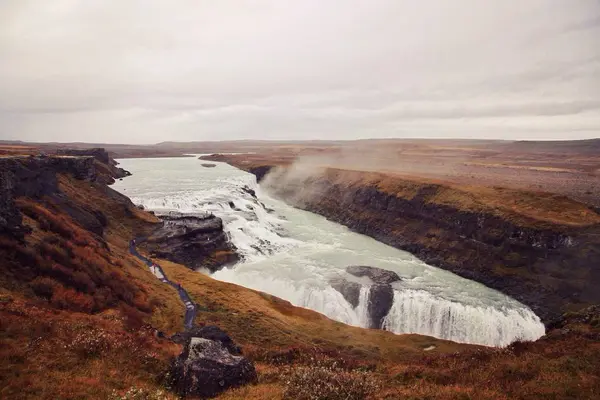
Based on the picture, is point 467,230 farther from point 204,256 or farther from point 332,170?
point 332,170

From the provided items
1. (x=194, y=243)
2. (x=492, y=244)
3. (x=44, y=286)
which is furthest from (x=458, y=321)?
(x=44, y=286)

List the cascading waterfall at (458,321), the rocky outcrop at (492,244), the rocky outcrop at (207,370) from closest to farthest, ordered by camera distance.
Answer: the rocky outcrop at (207,370) → the cascading waterfall at (458,321) → the rocky outcrop at (492,244)

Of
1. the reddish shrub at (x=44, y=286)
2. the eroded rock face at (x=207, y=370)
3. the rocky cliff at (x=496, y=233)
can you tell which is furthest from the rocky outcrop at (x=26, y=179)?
Answer: the rocky cliff at (x=496, y=233)

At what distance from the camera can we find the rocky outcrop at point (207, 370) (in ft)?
40.2

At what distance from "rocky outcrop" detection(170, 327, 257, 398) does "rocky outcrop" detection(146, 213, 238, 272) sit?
108ft

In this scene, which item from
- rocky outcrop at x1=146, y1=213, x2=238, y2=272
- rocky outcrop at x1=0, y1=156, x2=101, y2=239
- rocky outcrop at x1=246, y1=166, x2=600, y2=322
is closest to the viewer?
rocky outcrop at x1=0, y1=156, x2=101, y2=239

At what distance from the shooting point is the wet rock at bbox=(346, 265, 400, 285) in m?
41.7

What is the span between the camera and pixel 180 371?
508 inches

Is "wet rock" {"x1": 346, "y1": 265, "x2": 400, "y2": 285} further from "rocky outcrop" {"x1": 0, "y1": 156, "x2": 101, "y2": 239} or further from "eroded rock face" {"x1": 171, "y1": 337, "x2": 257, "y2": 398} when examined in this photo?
"rocky outcrop" {"x1": 0, "y1": 156, "x2": 101, "y2": 239}

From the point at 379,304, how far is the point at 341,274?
6.99 meters

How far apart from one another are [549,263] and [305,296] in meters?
30.7

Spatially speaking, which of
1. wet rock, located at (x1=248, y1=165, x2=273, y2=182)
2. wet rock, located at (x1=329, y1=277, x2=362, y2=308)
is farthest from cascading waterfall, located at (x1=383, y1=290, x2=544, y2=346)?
wet rock, located at (x1=248, y1=165, x2=273, y2=182)

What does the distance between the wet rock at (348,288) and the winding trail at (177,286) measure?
1720cm

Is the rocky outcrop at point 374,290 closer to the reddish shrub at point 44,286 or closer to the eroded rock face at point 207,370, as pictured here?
the eroded rock face at point 207,370
